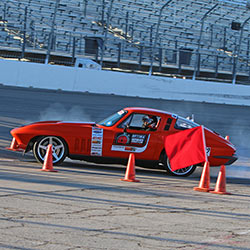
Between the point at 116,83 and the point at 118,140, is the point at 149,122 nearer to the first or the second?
the point at 118,140

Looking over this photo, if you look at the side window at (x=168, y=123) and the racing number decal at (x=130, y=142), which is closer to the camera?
the racing number decal at (x=130, y=142)

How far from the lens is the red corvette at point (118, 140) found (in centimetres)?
1029

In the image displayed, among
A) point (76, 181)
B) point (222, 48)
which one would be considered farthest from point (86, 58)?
point (76, 181)

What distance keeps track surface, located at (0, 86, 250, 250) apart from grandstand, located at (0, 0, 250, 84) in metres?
12.0

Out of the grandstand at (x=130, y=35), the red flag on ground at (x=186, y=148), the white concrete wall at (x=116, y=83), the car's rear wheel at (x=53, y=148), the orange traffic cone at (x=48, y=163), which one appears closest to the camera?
the orange traffic cone at (x=48, y=163)

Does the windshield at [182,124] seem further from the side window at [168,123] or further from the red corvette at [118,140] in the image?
the side window at [168,123]

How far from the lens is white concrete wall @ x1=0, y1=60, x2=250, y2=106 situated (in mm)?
22809

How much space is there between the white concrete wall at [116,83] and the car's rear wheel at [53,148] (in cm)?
1273

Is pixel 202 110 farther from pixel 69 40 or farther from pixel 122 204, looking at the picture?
pixel 122 204

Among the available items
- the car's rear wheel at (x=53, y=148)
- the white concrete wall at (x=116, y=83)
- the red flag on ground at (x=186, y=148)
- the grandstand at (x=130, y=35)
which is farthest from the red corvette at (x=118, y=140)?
the grandstand at (x=130, y=35)

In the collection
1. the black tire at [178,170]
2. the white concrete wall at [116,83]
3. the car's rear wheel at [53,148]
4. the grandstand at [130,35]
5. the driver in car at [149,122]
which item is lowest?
the black tire at [178,170]

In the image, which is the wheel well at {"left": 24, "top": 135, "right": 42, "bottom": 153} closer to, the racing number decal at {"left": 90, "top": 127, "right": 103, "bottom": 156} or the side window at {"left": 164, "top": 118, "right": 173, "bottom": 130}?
the racing number decal at {"left": 90, "top": 127, "right": 103, "bottom": 156}

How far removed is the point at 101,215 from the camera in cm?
639

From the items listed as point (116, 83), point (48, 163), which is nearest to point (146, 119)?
point (48, 163)
